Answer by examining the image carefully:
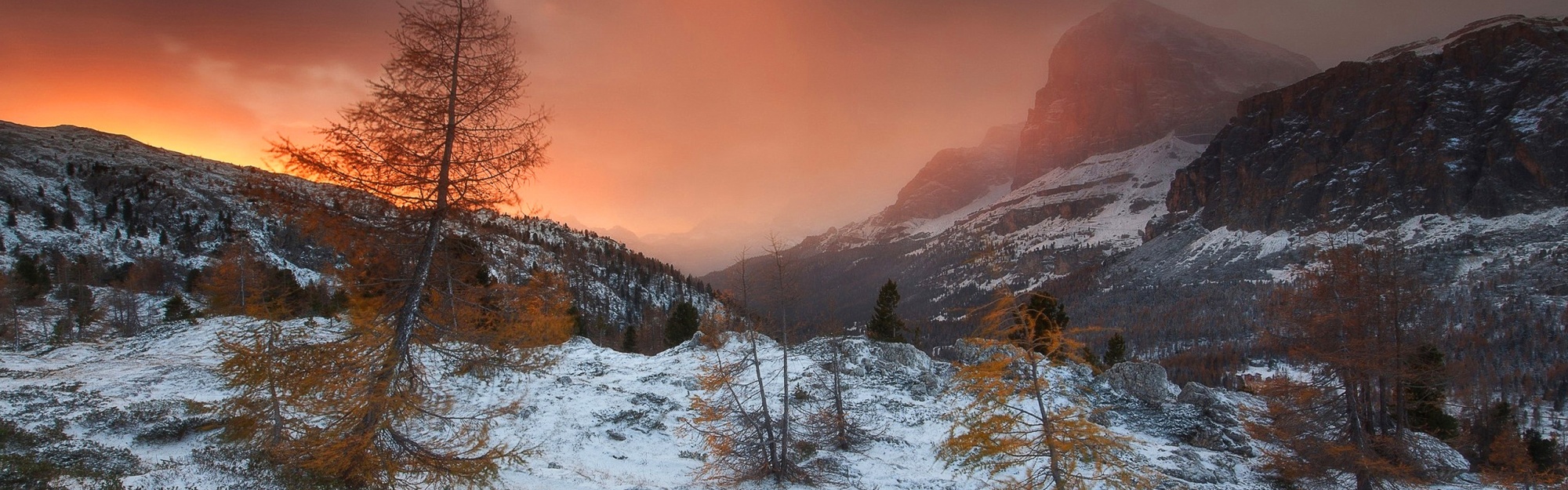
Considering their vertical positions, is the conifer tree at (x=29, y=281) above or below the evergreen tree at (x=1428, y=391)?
above

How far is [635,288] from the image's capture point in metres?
127

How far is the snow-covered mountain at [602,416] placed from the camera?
50.3 ft

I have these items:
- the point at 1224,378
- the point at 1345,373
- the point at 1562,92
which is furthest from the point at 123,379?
the point at 1562,92

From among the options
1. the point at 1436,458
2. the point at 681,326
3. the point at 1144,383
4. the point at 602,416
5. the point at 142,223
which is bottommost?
the point at 1436,458

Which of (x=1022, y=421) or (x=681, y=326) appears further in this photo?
(x=681, y=326)

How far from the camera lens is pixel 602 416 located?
25703 millimetres

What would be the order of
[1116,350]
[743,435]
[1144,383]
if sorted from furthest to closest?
[1116,350] < [1144,383] < [743,435]

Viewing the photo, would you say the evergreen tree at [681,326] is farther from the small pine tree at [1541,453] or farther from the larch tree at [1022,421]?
the small pine tree at [1541,453]

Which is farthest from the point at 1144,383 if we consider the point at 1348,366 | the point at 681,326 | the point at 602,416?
the point at 681,326

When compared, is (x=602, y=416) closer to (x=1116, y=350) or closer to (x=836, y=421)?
(x=836, y=421)

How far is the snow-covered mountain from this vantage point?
50.3 ft

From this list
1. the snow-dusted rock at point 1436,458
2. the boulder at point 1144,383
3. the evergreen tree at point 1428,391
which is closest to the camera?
the evergreen tree at point 1428,391

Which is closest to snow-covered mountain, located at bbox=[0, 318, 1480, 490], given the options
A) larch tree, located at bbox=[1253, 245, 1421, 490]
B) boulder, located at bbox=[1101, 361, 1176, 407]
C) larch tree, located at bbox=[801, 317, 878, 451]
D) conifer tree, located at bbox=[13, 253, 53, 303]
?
boulder, located at bbox=[1101, 361, 1176, 407]

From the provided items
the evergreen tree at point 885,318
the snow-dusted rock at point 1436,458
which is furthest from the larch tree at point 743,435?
the evergreen tree at point 885,318
